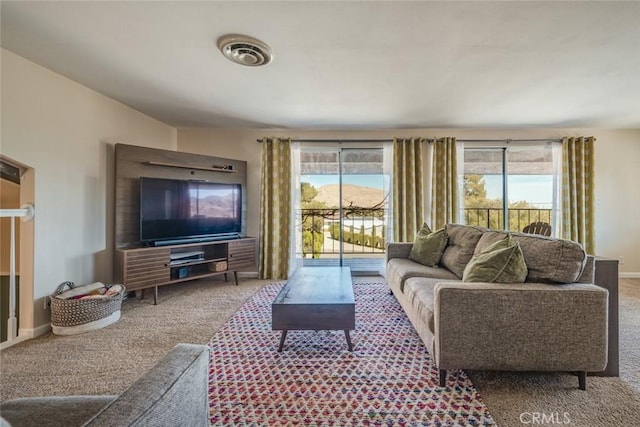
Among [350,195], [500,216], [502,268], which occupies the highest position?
[350,195]

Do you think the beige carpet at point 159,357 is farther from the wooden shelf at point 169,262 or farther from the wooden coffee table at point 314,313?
the wooden coffee table at point 314,313

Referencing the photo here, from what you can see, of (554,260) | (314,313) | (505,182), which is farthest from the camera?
(505,182)

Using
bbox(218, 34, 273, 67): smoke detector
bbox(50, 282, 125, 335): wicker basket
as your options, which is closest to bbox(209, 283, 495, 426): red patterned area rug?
bbox(50, 282, 125, 335): wicker basket

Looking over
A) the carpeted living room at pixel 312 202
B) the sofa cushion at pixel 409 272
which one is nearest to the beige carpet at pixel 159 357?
Answer: the carpeted living room at pixel 312 202

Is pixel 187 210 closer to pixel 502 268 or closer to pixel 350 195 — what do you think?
pixel 350 195

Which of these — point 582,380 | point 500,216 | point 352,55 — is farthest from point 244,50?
point 500,216

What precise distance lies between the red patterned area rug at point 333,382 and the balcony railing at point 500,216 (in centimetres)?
268

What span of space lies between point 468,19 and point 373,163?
8.53 feet

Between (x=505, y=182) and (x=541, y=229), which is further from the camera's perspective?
(x=505, y=182)

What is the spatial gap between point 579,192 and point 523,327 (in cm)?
370

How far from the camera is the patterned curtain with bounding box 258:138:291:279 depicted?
4.06 m

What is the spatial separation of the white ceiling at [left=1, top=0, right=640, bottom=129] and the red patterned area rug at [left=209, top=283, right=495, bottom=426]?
2273 millimetres

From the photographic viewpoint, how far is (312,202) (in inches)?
178

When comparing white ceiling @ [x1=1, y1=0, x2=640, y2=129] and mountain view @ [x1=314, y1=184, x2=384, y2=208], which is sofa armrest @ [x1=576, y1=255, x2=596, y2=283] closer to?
white ceiling @ [x1=1, y1=0, x2=640, y2=129]
